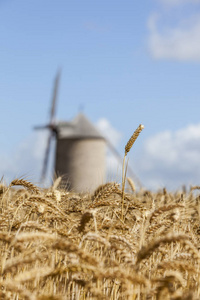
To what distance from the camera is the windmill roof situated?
3135 cm

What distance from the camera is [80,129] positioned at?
3241cm

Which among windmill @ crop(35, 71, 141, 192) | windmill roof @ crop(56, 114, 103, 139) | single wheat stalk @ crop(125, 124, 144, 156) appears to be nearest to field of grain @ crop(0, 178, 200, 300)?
single wheat stalk @ crop(125, 124, 144, 156)

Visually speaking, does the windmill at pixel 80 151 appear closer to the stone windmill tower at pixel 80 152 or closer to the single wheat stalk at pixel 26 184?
the stone windmill tower at pixel 80 152

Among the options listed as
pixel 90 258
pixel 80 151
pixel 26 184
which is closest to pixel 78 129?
pixel 80 151

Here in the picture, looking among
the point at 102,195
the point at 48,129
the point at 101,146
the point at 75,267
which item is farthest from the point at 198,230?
the point at 48,129

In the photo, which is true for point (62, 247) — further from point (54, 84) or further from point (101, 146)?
point (54, 84)

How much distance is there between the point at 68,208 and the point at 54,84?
37063 mm

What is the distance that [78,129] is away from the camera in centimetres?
3238

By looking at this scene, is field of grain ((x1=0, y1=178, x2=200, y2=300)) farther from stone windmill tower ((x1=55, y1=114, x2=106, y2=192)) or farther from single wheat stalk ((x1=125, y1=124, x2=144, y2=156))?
stone windmill tower ((x1=55, y1=114, x2=106, y2=192))

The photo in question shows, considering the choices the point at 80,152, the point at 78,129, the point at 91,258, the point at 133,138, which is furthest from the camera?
the point at 78,129

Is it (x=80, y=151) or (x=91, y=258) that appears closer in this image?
(x=91, y=258)

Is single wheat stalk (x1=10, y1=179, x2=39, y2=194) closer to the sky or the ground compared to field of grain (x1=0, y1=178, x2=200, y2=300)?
closer to the sky

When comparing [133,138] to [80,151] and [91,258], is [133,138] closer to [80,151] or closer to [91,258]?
[91,258]

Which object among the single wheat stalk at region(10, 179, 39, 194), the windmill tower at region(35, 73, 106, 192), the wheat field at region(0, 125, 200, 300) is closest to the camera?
the wheat field at region(0, 125, 200, 300)
